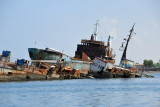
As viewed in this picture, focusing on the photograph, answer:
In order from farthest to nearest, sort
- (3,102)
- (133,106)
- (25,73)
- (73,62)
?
1. (73,62)
2. (25,73)
3. (3,102)
4. (133,106)

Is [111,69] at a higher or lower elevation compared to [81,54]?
lower

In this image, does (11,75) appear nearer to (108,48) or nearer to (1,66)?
(1,66)

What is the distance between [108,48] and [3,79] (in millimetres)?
54700

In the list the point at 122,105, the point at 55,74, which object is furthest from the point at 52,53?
the point at 122,105

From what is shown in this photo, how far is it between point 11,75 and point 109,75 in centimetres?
3344

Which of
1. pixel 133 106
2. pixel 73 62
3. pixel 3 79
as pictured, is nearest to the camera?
pixel 133 106

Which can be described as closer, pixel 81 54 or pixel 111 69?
pixel 111 69

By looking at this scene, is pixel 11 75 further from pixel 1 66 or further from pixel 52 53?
pixel 52 53

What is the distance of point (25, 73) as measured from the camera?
2527 inches

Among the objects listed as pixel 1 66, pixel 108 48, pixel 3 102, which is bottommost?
pixel 3 102

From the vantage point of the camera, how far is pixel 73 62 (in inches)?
3629

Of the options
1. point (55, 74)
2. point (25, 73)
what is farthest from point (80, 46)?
point (25, 73)

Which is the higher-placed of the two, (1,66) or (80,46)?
(80,46)

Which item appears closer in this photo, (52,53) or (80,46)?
(52,53)
